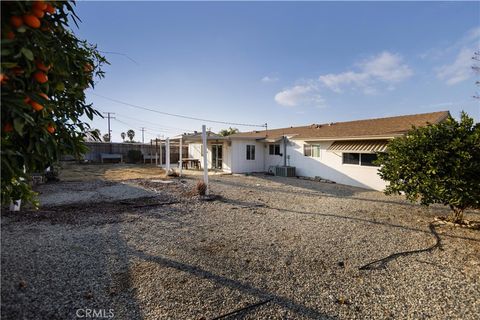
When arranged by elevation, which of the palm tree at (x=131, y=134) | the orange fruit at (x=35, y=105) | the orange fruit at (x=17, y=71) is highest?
the palm tree at (x=131, y=134)

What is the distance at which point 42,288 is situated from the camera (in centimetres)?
355

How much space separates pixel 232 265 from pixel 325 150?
14.4 metres

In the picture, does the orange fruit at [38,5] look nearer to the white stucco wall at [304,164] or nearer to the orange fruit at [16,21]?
the orange fruit at [16,21]

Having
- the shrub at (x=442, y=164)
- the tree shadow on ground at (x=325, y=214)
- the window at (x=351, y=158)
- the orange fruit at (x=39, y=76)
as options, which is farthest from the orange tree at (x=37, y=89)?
the window at (x=351, y=158)

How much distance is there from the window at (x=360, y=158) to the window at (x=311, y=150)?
237 cm

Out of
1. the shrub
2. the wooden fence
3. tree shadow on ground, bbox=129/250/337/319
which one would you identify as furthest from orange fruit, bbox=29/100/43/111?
the wooden fence

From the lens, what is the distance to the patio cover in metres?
13.0

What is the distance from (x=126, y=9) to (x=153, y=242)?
631cm

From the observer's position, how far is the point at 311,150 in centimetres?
1842

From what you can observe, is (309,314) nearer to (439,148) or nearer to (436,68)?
(439,148)

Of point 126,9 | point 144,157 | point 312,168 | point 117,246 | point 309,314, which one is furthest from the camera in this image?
point 144,157

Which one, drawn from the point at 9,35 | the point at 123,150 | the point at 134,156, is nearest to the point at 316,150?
the point at 9,35

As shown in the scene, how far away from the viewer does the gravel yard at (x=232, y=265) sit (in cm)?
332

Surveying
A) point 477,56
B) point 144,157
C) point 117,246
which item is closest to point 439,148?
point 117,246
